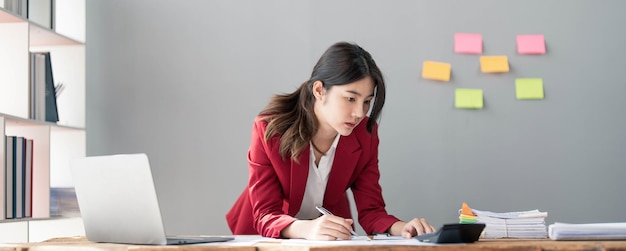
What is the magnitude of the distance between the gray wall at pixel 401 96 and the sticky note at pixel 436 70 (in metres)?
0.03

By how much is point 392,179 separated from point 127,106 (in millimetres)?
1069

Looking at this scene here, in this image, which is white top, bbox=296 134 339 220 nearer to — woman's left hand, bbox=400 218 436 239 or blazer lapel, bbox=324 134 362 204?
blazer lapel, bbox=324 134 362 204

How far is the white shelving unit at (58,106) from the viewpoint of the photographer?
2.49 m

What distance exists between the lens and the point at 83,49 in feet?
9.50

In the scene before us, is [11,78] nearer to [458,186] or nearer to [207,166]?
[207,166]

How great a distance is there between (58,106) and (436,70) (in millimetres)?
1464

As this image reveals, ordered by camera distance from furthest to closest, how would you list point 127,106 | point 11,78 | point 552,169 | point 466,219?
1. point 127,106
2. point 552,169
3. point 11,78
4. point 466,219

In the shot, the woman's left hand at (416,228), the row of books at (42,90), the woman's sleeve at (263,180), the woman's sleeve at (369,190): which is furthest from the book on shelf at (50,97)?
the woman's left hand at (416,228)

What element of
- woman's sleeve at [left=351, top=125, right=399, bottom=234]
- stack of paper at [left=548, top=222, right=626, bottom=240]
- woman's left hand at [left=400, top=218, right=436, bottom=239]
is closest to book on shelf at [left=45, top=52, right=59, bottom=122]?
woman's sleeve at [left=351, top=125, right=399, bottom=234]

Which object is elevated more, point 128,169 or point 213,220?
point 128,169

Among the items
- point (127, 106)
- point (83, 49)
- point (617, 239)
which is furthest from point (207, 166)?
point (617, 239)

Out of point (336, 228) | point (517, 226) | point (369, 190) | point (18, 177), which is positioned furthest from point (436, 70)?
point (18, 177)

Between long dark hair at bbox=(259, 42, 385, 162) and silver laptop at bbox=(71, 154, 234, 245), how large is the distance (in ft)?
1.41

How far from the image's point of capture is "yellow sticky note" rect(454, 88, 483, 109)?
2.73 metres
